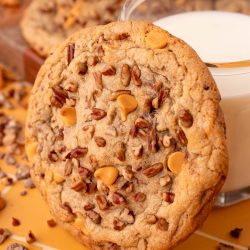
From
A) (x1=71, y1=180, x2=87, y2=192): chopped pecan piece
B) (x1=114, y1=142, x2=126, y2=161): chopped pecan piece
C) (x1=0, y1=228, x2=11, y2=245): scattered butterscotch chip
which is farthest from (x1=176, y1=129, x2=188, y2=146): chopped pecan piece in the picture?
(x1=0, y1=228, x2=11, y2=245): scattered butterscotch chip

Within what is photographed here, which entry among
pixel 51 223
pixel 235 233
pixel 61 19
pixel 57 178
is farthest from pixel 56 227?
pixel 61 19

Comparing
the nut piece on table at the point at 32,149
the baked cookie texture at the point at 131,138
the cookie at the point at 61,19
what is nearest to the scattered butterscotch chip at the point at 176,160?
the baked cookie texture at the point at 131,138

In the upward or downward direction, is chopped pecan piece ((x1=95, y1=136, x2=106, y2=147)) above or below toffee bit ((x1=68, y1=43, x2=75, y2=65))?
below

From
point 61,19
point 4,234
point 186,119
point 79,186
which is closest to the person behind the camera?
point 186,119

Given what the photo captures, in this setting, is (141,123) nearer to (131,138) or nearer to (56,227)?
(131,138)

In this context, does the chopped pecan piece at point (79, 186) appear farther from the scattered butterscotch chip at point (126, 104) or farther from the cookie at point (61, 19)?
the cookie at point (61, 19)

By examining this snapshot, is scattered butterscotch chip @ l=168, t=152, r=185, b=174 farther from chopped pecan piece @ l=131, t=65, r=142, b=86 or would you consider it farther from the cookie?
the cookie

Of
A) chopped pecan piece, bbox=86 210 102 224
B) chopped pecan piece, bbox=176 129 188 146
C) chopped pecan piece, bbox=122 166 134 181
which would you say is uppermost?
chopped pecan piece, bbox=176 129 188 146

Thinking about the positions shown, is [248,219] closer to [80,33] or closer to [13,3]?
[80,33]

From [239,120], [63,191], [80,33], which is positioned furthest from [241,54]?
[63,191]
